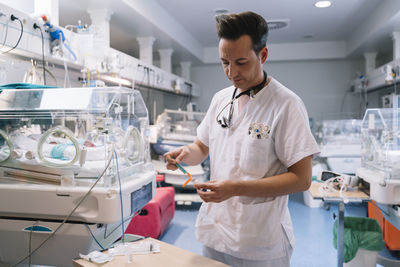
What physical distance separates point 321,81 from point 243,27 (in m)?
6.46

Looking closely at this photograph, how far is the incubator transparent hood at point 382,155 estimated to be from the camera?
6.95ft

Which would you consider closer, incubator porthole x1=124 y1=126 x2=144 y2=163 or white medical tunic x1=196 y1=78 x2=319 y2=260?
white medical tunic x1=196 y1=78 x2=319 y2=260

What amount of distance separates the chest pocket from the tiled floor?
1950 mm

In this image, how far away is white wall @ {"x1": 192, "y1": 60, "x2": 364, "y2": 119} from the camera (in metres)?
6.82

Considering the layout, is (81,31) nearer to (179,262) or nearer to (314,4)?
(179,262)

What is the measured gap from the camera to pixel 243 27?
1089 mm

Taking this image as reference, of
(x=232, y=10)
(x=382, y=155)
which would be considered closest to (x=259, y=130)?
(x=382, y=155)

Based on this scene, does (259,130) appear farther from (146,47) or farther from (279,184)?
(146,47)

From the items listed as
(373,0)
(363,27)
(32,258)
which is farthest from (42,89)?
(363,27)

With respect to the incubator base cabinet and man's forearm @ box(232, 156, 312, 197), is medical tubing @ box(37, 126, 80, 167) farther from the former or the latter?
man's forearm @ box(232, 156, 312, 197)

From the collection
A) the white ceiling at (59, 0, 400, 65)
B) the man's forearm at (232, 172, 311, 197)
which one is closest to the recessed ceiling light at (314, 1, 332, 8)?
the white ceiling at (59, 0, 400, 65)

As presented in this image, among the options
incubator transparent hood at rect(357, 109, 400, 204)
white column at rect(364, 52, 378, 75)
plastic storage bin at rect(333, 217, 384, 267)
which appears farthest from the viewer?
white column at rect(364, 52, 378, 75)

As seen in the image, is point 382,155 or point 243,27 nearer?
point 243,27

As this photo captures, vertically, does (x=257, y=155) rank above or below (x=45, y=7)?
→ below
